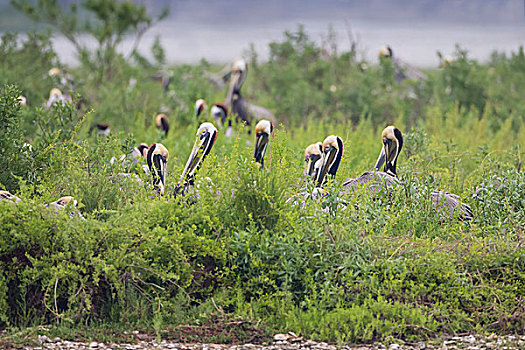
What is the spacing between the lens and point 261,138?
754 centimetres

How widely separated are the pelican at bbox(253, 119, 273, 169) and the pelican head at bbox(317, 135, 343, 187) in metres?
0.77

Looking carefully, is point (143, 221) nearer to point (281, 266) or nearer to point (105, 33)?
point (281, 266)

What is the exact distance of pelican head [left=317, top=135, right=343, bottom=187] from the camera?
6.86 m

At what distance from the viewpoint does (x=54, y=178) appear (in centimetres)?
571

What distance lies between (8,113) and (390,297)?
343cm

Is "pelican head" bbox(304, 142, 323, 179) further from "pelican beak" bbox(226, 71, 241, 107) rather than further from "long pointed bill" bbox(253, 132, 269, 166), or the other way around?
"pelican beak" bbox(226, 71, 241, 107)

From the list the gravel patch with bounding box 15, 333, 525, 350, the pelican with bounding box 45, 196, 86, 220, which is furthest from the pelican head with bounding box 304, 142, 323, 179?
the gravel patch with bounding box 15, 333, 525, 350

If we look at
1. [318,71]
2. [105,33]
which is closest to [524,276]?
[318,71]

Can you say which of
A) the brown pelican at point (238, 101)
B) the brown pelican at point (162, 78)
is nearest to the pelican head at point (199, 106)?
the brown pelican at point (238, 101)

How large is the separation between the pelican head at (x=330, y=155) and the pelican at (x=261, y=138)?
773 millimetres

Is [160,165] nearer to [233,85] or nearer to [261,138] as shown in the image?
[261,138]

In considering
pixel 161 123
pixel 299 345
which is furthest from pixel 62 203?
pixel 161 123

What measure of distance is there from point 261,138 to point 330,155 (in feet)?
3.11

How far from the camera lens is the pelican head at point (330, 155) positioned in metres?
6.86
